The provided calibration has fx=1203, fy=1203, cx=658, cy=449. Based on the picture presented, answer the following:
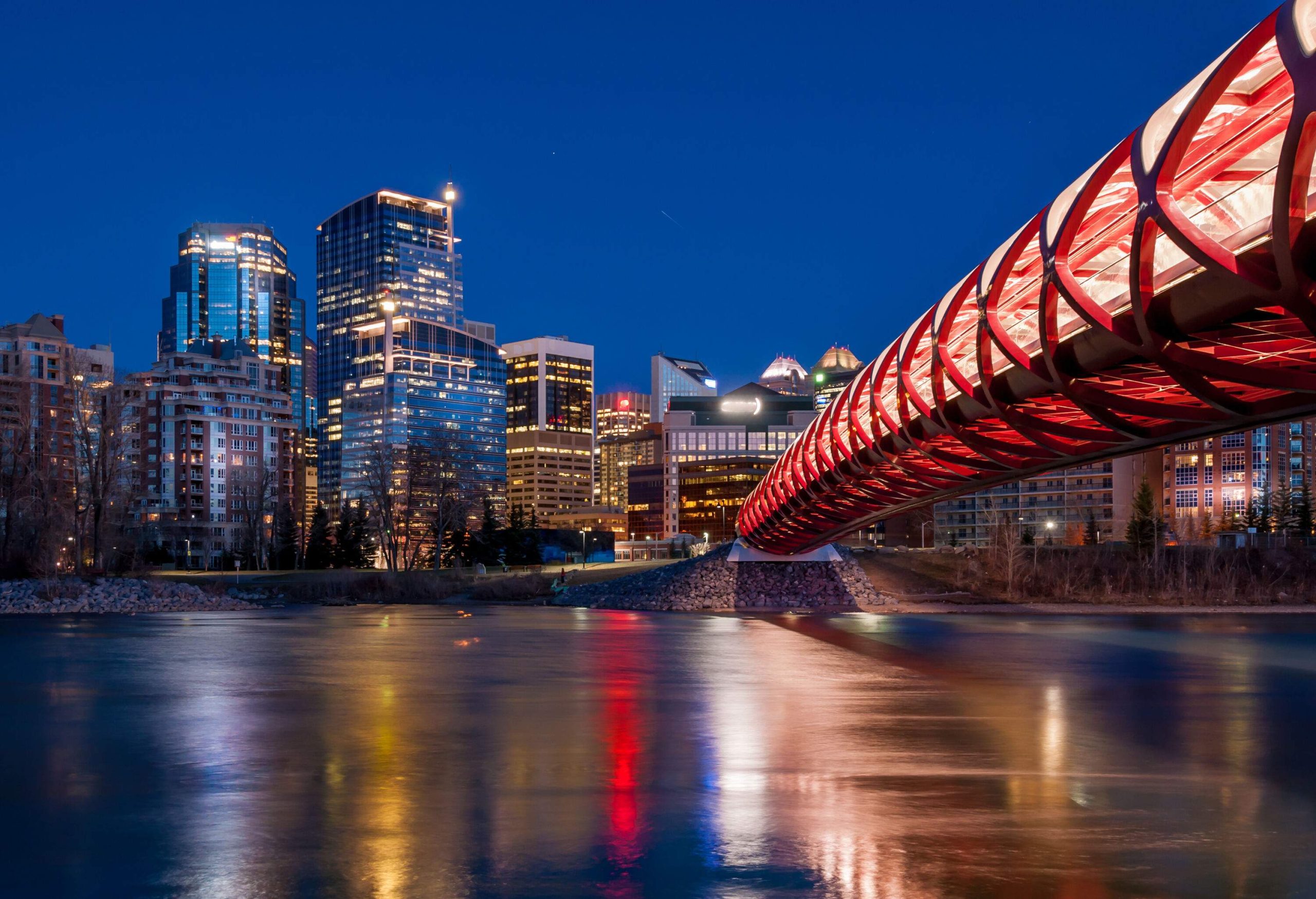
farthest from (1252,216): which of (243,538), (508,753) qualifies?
(243,538)

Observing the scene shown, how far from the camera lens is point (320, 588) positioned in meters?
78.9

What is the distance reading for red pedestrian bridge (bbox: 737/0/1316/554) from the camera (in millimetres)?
11820

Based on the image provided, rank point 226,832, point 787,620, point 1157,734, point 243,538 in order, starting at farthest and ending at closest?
point 243,538 → point 787,620 → point 1157,734 → point 226,832

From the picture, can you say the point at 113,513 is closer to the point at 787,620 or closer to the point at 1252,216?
the point at 787,620

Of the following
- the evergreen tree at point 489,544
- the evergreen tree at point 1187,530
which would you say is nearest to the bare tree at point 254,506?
the evergreen tree at point 489,544

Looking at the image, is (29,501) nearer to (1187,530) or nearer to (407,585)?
(407,585)

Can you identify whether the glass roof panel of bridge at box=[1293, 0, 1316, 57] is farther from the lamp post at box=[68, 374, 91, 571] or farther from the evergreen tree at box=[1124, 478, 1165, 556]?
the lamp post at box=[68, 374, 91, 571]

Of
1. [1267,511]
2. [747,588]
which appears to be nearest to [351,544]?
[747,588]

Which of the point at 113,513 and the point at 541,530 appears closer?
the point at 113,513

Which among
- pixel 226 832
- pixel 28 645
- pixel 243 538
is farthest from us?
pixel 243 538

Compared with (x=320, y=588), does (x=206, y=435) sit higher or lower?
higher

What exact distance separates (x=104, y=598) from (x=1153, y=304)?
198 ft

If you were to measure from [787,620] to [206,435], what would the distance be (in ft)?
465

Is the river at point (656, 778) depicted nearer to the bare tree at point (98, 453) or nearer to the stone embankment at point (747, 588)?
the stone embankment at point (747, 588)
